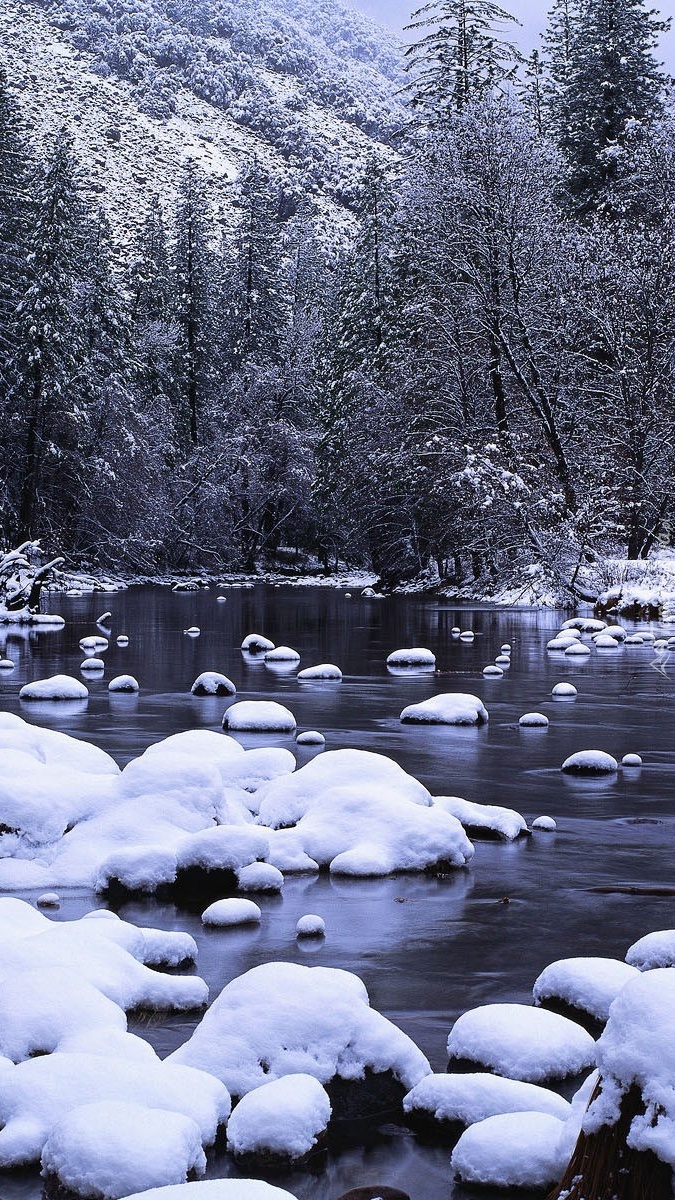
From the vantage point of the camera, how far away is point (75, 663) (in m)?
17.9

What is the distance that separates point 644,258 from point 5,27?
468 ft

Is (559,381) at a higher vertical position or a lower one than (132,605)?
higher

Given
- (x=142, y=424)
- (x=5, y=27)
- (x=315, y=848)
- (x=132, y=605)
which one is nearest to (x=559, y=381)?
(x=132, y=605)

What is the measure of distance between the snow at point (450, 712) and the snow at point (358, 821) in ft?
15.1

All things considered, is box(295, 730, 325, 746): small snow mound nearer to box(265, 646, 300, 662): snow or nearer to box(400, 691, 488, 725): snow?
box(400, 691, 488, 725): snow

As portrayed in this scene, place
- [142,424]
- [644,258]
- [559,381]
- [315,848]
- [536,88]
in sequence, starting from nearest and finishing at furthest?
[315,848] < [644,258] < [559,381] < [142,424] < [536,88]

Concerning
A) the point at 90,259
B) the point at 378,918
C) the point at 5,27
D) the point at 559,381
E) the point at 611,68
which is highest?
the point at 5,27

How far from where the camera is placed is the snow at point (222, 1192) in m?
2.81

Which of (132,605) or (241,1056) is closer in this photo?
(241,1056)

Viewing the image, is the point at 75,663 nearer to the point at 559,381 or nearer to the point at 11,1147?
the point at 11,1147

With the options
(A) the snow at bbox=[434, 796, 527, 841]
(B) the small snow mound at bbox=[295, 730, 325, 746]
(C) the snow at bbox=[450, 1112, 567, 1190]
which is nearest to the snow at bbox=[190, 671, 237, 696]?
(B) the small snow mound at bbox=[295, 730, 325, 746]

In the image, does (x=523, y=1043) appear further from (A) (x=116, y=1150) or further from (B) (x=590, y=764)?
(B) (x=590, y=764)

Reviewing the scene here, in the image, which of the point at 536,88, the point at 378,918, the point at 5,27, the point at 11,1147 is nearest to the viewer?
the point at 11,1147

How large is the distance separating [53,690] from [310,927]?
28.9ft
